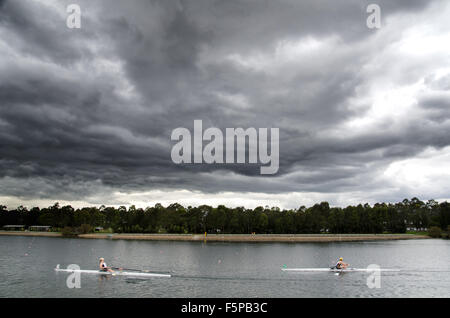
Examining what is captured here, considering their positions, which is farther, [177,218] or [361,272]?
[177,218]

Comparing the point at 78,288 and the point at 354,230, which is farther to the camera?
the point at 354,230

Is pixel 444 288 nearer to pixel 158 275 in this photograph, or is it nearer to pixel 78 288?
pixel 158 275

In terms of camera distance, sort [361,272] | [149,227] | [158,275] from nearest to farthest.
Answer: [158,275] < [361,272] < [149,227]

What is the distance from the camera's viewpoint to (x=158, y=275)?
133 feet

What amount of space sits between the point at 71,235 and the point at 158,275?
5252 inches

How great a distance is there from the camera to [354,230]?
155m

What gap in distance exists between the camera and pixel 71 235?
156m
